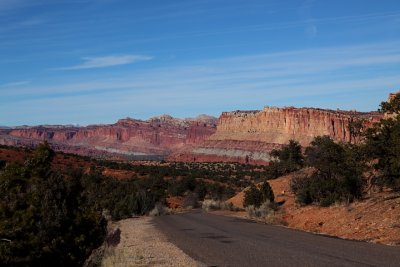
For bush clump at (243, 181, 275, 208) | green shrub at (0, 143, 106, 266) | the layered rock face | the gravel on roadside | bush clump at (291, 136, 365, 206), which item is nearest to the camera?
the gravel on roadside

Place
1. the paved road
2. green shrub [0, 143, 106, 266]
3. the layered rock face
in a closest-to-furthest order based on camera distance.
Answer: the paved road
green shrub [0, 143, 106, 266]
the layered rock face

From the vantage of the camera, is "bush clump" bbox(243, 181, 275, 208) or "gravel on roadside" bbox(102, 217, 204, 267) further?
"bush clump" bbox(243, 181, 275, 208)

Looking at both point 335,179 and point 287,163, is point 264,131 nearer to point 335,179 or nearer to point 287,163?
point 287,163

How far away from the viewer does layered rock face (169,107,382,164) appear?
137375mm

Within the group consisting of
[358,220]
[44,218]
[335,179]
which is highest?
[335,179]

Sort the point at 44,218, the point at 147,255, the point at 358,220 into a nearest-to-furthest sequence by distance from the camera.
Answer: the point at 147,255
the point at 44,218
the point at 358,220

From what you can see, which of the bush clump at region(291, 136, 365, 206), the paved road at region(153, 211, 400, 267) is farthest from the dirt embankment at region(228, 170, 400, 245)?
the paved road at region(153, 211, 400, 267)

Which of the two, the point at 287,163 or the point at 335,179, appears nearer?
the point at 335,179

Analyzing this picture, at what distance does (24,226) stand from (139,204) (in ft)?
112

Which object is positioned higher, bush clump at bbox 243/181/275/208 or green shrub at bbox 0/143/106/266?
green shrub at bbox 0/143/106/266

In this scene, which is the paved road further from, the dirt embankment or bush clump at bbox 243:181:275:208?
bush clump at bbox 243:181:275:208

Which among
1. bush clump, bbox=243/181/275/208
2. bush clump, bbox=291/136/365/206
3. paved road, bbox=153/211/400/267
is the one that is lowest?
bush clump, bbox=243/181/275/208

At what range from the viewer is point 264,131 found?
16375 centimetres

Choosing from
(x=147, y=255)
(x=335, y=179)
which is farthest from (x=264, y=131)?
(x=147, y=255)
